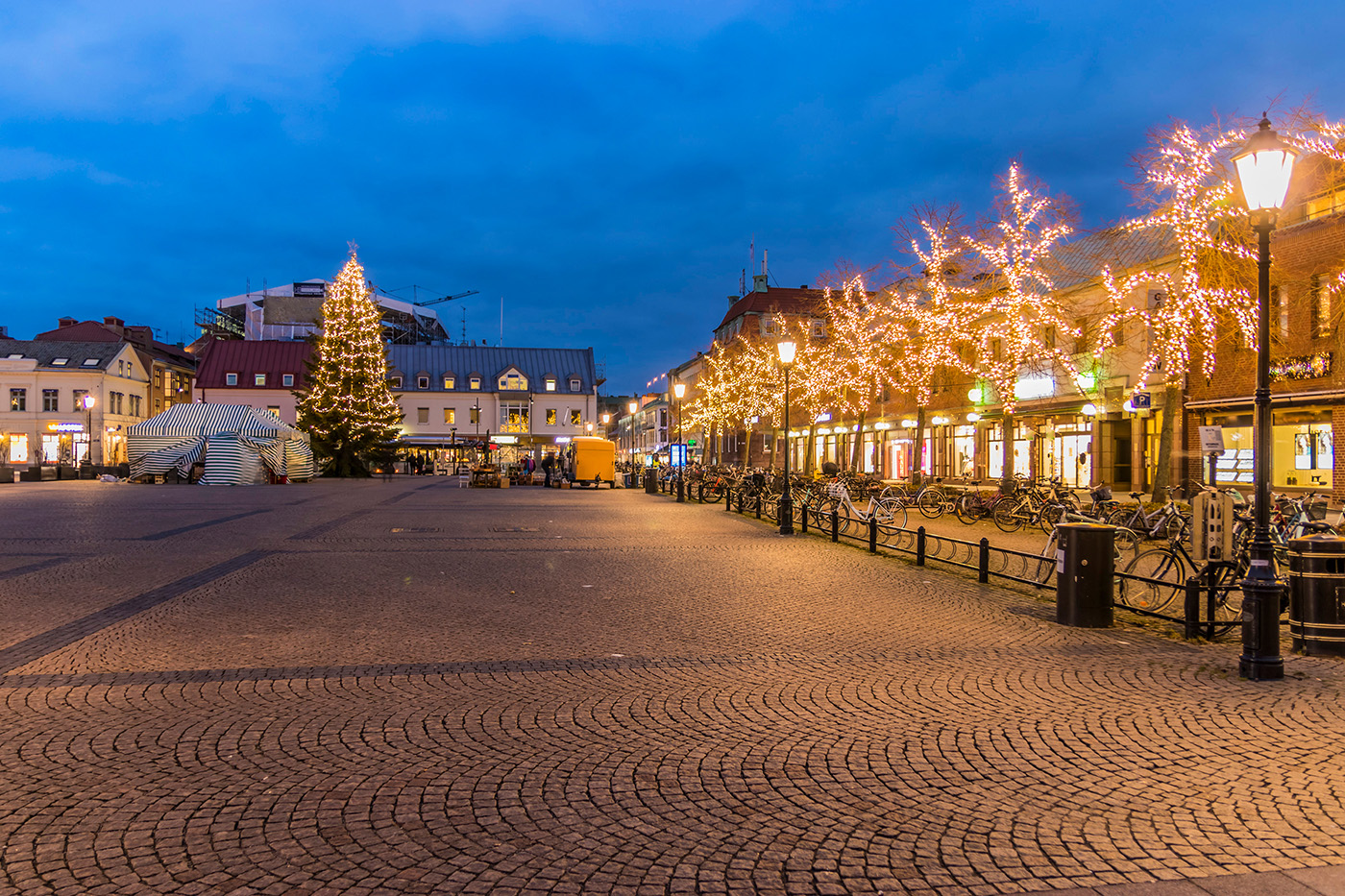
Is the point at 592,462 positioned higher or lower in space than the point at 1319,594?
higher

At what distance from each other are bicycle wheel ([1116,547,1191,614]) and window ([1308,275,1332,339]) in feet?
54.1

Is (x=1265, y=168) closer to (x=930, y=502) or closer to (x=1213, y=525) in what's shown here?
(x=1213, y=525)

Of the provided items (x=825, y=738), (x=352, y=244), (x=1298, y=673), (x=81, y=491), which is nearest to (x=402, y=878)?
(x=825, y=738)

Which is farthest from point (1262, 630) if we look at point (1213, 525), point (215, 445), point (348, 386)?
point (348, 386)

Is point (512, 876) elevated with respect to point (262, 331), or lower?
lower

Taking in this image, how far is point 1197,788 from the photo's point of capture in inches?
167

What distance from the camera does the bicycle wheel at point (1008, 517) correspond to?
19.0 metres

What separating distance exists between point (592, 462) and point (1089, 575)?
37.5 m

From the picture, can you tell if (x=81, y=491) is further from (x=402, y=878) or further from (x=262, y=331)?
(x=262, y=331)

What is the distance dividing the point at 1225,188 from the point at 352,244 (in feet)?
151

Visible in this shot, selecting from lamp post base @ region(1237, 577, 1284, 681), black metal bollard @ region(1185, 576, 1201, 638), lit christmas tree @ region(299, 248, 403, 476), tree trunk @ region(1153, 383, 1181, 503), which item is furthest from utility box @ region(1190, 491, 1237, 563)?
lit christmas tree @ region(299, 248, 403, 476)

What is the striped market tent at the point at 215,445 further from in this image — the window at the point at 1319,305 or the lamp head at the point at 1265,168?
the lamp head at the point at 1265,168

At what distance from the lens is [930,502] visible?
74.0ft

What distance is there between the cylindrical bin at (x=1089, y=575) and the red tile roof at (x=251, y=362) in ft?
247
